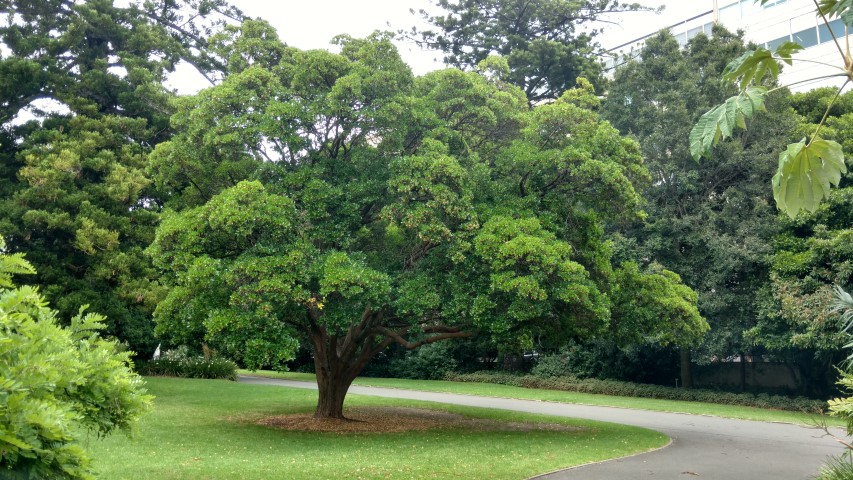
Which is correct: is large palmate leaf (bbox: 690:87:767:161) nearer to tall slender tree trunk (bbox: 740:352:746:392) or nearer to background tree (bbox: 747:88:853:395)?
background tree (bbox: 747:88:853:395)

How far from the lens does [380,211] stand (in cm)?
1310

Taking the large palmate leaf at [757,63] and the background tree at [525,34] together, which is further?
the background tree at [525,34]

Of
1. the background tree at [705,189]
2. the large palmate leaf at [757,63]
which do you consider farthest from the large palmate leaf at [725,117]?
the background tree at [705,189]

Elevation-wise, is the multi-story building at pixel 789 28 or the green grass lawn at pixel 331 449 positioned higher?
the multi-story building at pixel 789 28

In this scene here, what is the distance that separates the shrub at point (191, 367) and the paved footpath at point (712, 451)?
42.4 ft

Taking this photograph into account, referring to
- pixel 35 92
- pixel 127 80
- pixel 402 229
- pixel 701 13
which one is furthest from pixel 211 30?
pixel 701 13

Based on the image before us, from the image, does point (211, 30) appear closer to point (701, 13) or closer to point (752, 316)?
point (752, 316)

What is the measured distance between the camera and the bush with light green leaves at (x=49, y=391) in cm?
304

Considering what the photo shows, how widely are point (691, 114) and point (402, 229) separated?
16018 millimetres

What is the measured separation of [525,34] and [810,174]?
29130 millimetres

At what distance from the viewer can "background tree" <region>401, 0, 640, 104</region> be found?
2978 cm

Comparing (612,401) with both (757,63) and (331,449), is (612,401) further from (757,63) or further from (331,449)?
(757,63)

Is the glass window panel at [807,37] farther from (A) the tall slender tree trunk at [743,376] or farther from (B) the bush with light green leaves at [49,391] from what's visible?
(B) the bush with light green leaves at [49,391]

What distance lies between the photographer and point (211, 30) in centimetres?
2305
